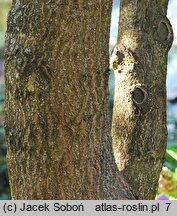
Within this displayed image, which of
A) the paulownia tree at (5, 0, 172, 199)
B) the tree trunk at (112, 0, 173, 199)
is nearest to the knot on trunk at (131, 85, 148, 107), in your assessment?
the tree trunk at (112, 0, 173, 199)

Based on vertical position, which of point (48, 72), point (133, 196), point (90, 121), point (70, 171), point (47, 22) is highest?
point (47, 22)

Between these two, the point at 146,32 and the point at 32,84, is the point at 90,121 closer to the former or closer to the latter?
the point at 32,84

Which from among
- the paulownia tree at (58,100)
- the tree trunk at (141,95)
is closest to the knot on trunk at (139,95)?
the tree trunk at (141,95)

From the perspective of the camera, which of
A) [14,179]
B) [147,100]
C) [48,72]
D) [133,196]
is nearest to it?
[48,72]

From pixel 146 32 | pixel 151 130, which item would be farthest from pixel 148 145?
pixel 146 32

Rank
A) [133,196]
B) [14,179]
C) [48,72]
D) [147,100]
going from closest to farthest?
[48,72], [14,179], [133,196], [147,100]

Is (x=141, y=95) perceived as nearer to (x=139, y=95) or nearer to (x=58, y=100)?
(x=139, y=95)

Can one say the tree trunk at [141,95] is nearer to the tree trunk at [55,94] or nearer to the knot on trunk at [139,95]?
the knot on trunk at [139,95]
